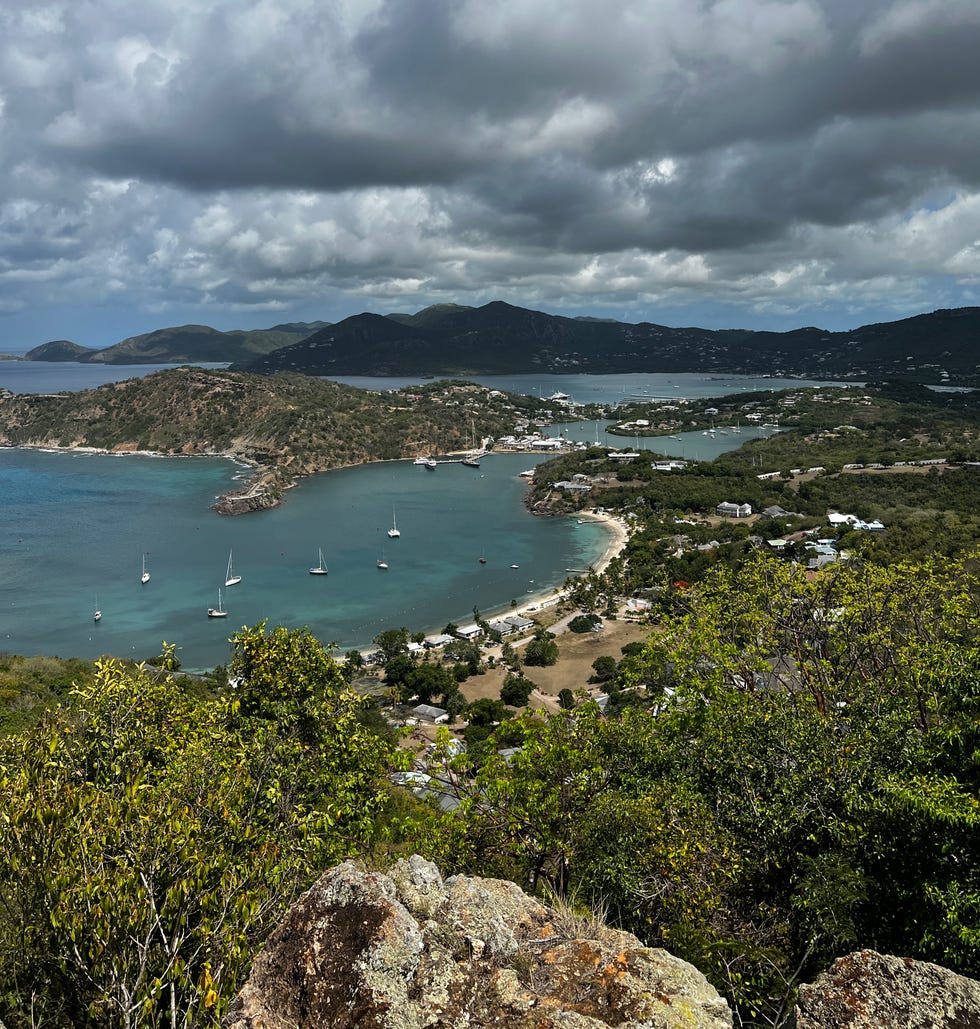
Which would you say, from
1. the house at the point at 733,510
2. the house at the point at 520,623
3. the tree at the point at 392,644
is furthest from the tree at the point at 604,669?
the house at the point at 733,510

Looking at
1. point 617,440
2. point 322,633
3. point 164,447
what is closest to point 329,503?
point 322,633

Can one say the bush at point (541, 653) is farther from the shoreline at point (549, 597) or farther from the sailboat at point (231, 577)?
the sailboat at point (231, 577)

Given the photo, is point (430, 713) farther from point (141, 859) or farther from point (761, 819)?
point (141, 859)

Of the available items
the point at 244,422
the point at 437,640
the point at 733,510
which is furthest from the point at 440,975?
the point at 244,422

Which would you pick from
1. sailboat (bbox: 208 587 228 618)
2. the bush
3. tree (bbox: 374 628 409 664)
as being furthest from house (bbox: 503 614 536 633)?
sailboat (bbox: 208 587 228 618)

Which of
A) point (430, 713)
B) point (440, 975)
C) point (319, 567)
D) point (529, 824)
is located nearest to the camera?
point (440, 975)
